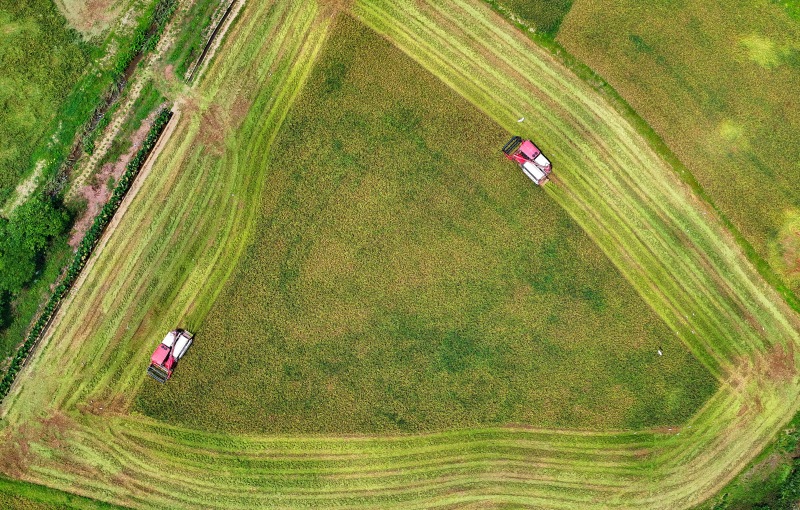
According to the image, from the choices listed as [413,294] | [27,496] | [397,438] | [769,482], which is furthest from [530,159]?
[27,496]

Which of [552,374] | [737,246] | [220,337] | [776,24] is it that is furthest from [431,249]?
[776,24]

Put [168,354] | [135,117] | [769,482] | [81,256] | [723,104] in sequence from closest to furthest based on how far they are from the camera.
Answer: [168,354], [81,256], [135,117], [769,482], [723,104]

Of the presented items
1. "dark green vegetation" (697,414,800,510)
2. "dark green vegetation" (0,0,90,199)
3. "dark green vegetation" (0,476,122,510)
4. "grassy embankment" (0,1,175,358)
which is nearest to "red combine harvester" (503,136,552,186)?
"dark green vegetation" (697,414,800,510)

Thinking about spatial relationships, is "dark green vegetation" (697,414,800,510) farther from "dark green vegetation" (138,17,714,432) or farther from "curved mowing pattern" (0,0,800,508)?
"dark green vegetation" (138,17,714,432)

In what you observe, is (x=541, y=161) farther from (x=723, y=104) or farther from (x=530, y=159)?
(x=723, y=104)

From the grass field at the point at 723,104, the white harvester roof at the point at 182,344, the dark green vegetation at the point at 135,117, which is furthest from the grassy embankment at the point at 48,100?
the grass field at the point at 723,104
